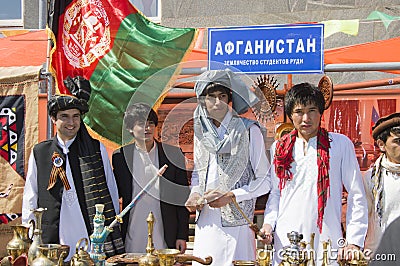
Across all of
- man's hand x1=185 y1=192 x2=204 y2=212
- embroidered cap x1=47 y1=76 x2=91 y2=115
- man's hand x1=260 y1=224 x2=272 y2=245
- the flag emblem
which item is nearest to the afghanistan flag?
the flag emblem

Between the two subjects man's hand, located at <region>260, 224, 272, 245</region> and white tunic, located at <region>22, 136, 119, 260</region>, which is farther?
white tunic, located at <region>22, 136, 119, 260</region>

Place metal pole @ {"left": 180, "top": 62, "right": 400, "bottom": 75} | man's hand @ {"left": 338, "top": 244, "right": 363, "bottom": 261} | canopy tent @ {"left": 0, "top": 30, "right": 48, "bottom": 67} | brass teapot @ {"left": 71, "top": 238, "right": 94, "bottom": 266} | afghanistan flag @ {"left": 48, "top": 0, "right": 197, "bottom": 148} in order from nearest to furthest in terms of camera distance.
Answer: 1. brass teapot @ {"left": 71, "top": 238, "right": 94, "bottom": 266}
2. man's hand @ {"left": 338, "top": 244, "right": 363, "bottom": 261}
3. metal pole @ {"left": 180, "top": 62, "right": 400, "bottom": 75}
4. afghanistan flag @ {"left": 48, "top": 0, "right": 197, "bottom": 148}
5. canopy tent @ {"left": 0, "top": 30, "right": 48, "bottom": 67}

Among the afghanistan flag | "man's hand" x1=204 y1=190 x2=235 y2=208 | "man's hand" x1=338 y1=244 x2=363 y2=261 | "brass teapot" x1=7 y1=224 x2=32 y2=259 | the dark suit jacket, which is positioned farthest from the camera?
the afghanistan flag

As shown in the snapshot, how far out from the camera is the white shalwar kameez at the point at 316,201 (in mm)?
3016

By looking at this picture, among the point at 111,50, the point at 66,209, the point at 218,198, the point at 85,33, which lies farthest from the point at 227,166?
the point at 85,33

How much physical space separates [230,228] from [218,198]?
0.17 metres

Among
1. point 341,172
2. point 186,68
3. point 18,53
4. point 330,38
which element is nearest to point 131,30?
point 186,68

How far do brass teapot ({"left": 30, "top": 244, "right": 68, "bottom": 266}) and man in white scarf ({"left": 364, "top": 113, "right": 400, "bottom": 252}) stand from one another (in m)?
1.48

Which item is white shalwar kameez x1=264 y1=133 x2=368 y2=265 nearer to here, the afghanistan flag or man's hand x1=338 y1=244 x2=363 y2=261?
man's hand x1=338 y1=244 x2=363 y2=261

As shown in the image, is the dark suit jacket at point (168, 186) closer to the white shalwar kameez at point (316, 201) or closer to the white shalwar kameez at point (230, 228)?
the white shalwar kameez at point (230, 228)

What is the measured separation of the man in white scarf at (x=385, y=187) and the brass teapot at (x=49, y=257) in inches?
58.4

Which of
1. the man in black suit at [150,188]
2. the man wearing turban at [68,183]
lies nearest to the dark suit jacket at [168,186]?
the man in black suit at [150,188]

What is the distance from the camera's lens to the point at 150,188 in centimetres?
355

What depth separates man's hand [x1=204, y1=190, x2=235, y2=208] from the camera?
3.22m
